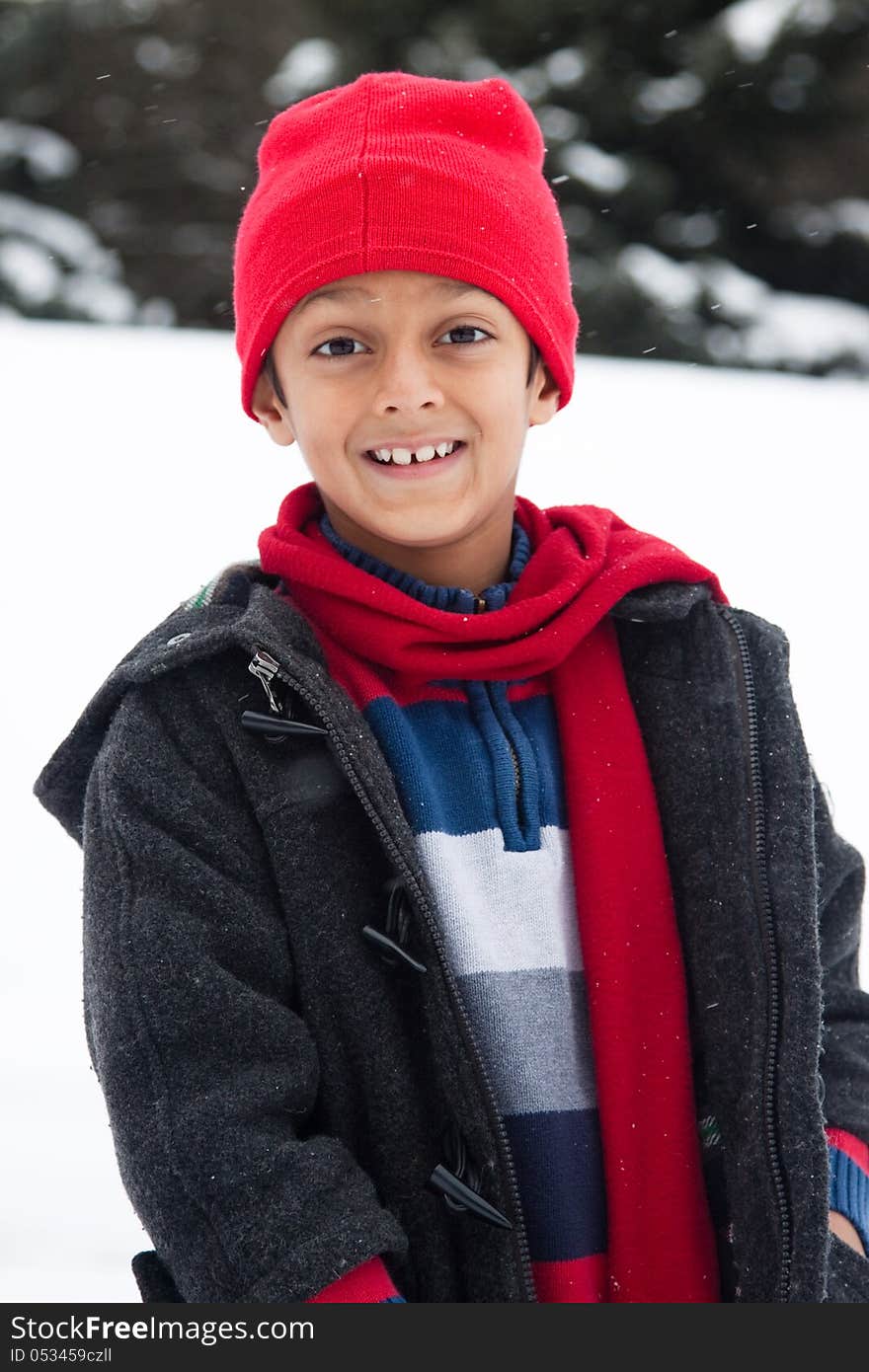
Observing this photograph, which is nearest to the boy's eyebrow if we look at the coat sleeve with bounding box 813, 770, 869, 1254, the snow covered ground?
the coat sleeve with bounding box 813, 770, 869, 1254

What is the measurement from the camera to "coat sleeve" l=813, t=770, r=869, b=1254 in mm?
1197

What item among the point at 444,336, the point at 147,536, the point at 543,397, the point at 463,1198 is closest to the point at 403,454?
the point at 444,336

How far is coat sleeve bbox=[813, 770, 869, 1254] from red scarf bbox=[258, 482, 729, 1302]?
0.50 feet

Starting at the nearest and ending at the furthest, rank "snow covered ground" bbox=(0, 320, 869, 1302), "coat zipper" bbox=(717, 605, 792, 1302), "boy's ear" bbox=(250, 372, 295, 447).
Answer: "coat zipper" bbox=(717, 605, 792, 1302), "boy's ear" bbox=(250, 372, 295, 447), "snow covered ground" bbox=(0, 320, 869, 1302)

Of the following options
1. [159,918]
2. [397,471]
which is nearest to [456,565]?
[397,471]

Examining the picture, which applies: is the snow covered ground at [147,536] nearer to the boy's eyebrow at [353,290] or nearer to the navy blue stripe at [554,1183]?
the navy blue stripe at [554,1183]

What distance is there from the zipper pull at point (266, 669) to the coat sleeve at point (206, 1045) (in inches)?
2.5

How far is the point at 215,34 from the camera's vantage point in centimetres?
576

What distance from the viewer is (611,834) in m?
1.16

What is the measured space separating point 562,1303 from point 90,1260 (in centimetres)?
62

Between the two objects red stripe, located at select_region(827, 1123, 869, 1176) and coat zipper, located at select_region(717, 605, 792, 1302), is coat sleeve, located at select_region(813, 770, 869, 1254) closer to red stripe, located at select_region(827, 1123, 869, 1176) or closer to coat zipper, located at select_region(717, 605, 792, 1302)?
red stripe, located at select_region(827, 1123, 869, 1176)

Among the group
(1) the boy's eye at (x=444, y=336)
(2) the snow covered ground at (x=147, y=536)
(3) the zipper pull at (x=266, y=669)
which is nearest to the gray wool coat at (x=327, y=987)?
(3) the zipper pull at (x=266, y=669)

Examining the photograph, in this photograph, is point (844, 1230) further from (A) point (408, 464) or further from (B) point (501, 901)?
(A) point (408, 464)

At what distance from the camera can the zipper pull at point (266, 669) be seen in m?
1.07
